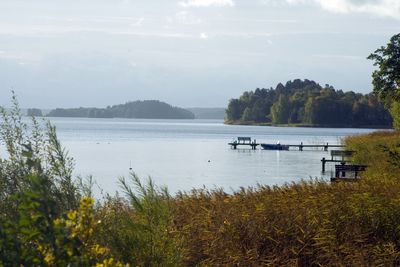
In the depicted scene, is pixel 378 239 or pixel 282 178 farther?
pixel 282 178

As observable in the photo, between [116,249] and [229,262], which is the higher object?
[116,249]

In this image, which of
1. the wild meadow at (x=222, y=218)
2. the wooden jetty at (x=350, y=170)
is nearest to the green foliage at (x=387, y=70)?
the wooden jetty at (x=350, y=170)

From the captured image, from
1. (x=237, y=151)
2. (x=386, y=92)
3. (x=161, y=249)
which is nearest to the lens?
(x=161, y=249)

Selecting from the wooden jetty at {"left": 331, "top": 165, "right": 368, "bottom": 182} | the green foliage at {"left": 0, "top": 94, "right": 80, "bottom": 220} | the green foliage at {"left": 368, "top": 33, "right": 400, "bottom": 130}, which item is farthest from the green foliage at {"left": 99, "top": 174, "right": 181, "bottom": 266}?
the green foliage at {"left": 368, "top": 33, "right": 400, "bottom": 130}

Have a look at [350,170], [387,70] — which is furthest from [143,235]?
[387,70]

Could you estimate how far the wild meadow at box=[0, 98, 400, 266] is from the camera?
9.70m

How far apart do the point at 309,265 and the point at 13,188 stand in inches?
237

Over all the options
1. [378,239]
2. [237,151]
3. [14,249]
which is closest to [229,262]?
[378,239]

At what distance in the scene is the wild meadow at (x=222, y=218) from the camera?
31.8 feet

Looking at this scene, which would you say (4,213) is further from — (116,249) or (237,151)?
(237,151)

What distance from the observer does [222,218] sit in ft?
49.5

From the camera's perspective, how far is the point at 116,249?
9664 mm

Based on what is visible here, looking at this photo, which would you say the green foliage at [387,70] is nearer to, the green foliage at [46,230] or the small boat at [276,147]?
the small boat at [276,147]

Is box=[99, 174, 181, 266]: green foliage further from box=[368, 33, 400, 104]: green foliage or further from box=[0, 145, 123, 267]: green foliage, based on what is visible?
box=[368, 33, 400, 104]: green foliage
